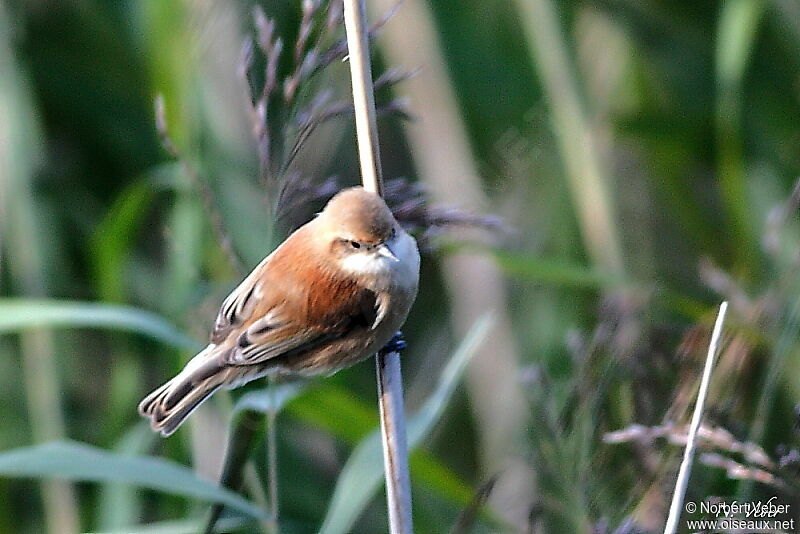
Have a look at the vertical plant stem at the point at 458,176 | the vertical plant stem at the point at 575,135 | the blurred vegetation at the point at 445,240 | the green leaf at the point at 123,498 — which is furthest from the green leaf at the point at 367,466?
the vertical plant stem at the point at 458,176

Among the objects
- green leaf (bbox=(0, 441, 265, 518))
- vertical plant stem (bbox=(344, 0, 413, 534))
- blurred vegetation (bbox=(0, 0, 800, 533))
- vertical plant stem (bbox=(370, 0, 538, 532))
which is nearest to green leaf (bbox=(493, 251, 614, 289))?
blurred vegetation (bbox=(0, 0, 800, 533))

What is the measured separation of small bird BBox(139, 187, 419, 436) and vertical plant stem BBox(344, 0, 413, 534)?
0.78 feet

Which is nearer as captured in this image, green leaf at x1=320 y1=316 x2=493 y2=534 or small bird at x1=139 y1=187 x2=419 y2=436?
green leaf at x1=320 y1=316 x2=493 y2=534

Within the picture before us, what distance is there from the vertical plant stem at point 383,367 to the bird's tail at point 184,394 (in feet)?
1.40

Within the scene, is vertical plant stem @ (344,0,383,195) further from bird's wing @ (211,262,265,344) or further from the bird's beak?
bird's wing @ (211,262,265,344)

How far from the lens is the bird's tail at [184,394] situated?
227cm

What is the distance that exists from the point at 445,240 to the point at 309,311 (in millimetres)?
544

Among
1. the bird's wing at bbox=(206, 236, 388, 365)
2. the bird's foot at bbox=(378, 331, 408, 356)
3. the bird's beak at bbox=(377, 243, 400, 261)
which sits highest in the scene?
the bird's beak at bbox=(377, 243, 400, 261)

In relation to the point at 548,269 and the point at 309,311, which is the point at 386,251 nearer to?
the point at 309,311

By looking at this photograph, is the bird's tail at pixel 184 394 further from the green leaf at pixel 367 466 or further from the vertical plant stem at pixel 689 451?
the vertical plant stem at pixel 689 451

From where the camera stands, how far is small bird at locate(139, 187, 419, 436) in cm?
233

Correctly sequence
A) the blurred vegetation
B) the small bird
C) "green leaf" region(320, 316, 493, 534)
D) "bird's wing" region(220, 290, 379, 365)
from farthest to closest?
"bird's wing" region(220, 290, 379, 365) → the small bird → the blurred vegetation → "green leaf" region(320, 316, 493, 534)

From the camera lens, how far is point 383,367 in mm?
2094

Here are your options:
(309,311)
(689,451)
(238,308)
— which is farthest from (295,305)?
(689,451)
